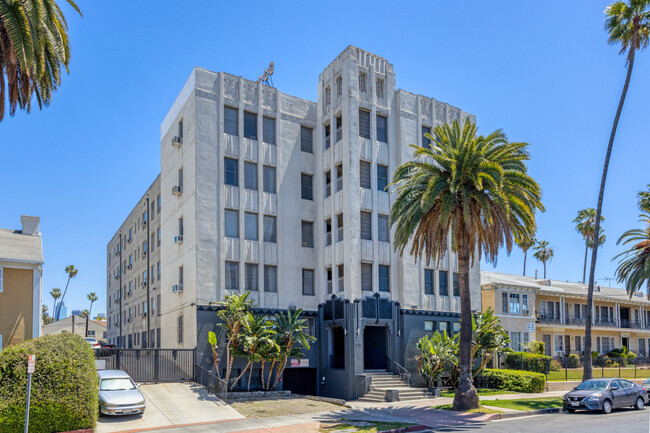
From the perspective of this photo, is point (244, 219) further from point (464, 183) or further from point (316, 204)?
point (464, 183)

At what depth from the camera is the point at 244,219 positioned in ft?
113

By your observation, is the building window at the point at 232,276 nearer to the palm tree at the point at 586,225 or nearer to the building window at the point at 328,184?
the building window at the point at 328,184

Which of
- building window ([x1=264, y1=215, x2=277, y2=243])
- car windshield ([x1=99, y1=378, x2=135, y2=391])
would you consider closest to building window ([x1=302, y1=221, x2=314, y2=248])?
building window ([x1=264, y1=215, x2=277, y2=243])

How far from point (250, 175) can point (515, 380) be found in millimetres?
19964

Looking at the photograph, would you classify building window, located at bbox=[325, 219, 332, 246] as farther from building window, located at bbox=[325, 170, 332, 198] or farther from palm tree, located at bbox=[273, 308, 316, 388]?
palm tree, located at bbox=[273, 308, 316, 388]

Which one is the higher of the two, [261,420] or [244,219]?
[244,219]

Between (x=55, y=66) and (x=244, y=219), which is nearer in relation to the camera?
(x=55, y=66)

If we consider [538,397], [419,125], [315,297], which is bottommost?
[538,397]

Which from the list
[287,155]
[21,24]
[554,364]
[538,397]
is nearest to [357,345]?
[538,397]

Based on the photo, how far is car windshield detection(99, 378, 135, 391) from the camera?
23.1 metres

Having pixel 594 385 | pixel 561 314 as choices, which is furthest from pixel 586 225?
pixel 594 385

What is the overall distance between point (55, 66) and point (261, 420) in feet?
50.1

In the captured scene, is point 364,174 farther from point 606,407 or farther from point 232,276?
point 606,407

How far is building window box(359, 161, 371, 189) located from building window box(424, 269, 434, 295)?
6992 millimetres
